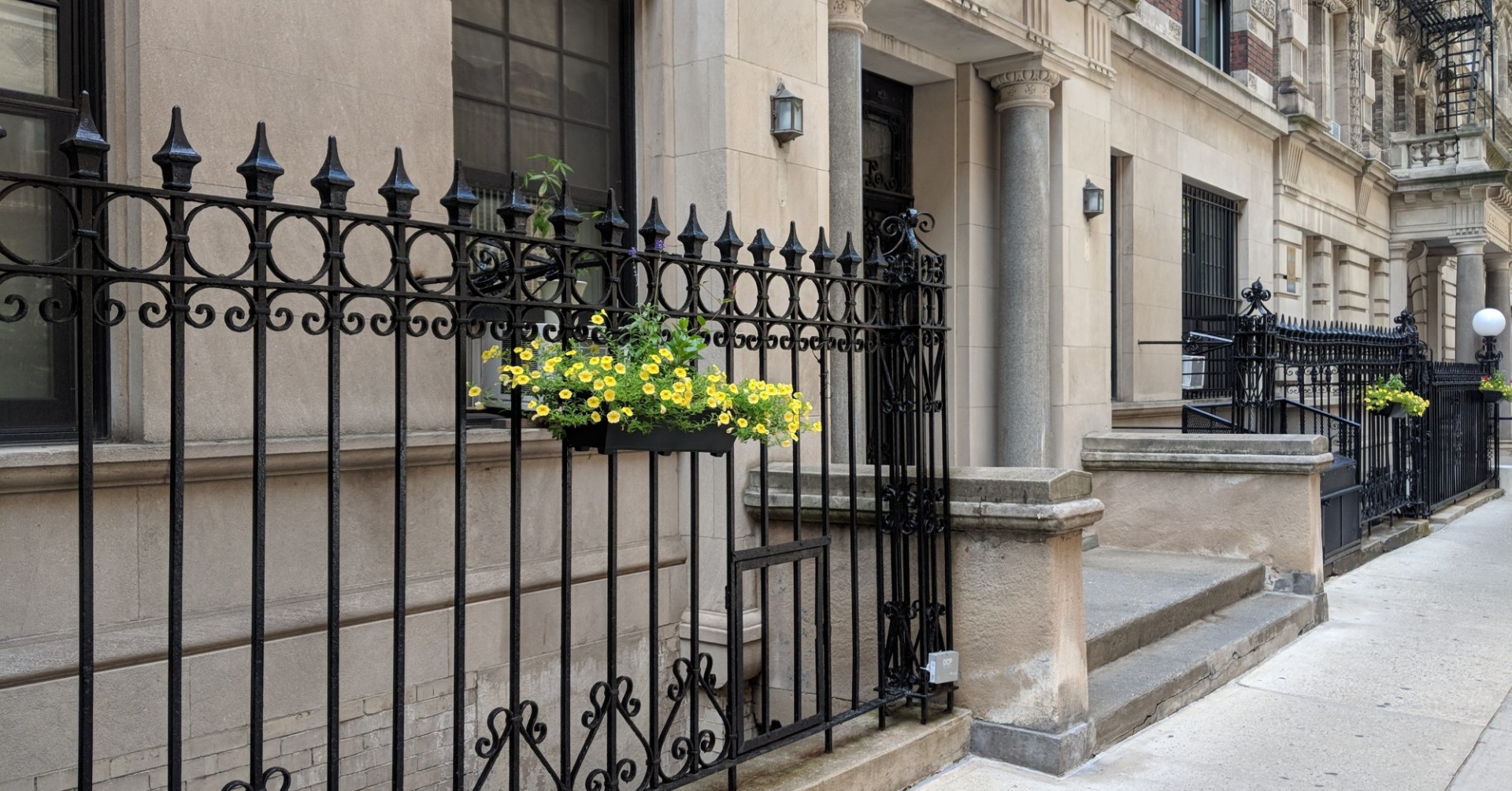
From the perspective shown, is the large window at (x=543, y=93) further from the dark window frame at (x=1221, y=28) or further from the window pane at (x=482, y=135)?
the dark window frame at (x=1221, y=28)

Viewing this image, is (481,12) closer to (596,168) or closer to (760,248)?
(596,168)

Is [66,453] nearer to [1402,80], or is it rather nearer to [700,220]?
[700,220]

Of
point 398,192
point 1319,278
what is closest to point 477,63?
point 398,192

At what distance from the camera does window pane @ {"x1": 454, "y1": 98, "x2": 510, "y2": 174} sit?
216 inches

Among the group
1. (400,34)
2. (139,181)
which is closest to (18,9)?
(139,181)

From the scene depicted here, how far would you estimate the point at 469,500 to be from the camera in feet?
16.2

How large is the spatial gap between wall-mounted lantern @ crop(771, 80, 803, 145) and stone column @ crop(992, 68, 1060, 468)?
4043 millimetres

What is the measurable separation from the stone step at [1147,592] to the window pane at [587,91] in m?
3.38

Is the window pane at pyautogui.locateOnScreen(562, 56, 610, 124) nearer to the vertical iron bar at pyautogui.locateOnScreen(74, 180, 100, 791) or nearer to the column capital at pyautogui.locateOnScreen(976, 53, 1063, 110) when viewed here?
the vertical iron bar at pyautogui.locateOnScreen(74, 180, 100, 791)

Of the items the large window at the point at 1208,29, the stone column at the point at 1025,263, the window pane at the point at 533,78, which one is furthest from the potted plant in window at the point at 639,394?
the large window at the point at 1208,29

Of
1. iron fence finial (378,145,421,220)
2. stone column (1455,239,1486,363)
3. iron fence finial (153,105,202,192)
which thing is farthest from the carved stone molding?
stone column (1455,239,1486,363)

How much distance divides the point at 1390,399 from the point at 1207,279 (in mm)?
3257

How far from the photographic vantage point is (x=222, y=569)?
162 inches

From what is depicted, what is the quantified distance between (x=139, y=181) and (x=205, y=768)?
2046 mm
